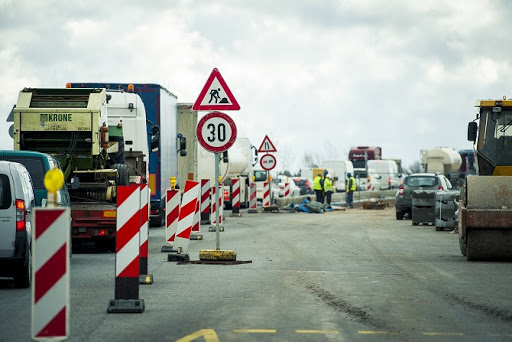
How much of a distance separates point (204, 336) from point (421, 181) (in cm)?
2769

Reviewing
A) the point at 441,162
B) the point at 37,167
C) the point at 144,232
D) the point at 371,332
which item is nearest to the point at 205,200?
the point at 37,167

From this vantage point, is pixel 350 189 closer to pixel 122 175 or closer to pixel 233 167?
pixel 233 167

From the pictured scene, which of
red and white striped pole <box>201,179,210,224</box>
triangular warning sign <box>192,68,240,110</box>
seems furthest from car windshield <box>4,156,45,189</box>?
red and white striped pole <box>201,179,210,224</box>

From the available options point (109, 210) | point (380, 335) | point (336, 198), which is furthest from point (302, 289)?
point (336, 198)

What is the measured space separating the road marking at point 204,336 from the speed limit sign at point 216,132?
8.08 m

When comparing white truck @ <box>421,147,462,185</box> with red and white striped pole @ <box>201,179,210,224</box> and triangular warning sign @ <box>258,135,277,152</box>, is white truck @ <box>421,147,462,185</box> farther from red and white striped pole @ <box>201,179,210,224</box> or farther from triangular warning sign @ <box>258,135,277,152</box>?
red and white striped pole @ <box>201,179,210,224</box>

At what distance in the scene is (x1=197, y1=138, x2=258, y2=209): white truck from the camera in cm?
4162

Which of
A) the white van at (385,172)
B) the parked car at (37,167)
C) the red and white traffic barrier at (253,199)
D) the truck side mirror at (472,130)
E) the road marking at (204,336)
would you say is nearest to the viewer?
the road marking at (204,336)

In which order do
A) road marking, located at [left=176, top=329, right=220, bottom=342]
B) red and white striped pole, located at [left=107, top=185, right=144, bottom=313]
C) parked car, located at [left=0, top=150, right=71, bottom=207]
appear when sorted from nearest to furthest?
road marking, located at [left=176, top=329, right=220, bottom=342] → red and white striped pole, located at [left=107, top=185, right=144, bottom=313] → parked car, located at [left=0, top=150, right=71, bottom=207]

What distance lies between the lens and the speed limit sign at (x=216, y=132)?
17188mm

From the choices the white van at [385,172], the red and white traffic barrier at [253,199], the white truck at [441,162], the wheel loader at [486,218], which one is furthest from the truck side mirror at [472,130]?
the white van at [385,172]

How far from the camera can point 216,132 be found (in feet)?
56.5

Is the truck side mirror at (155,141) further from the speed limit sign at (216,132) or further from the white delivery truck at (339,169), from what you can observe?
the white delivery truck at (339,169)

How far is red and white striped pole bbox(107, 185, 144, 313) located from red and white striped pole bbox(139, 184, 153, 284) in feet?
5.37
